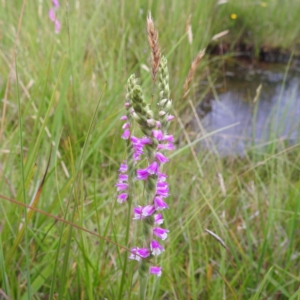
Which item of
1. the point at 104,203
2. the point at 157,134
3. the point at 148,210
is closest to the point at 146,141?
the point at 157,134

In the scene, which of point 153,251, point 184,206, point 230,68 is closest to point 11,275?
point 153,251

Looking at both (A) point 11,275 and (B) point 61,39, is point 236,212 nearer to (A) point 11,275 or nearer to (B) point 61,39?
(A) point 11,275

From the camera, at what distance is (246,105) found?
4.70 m

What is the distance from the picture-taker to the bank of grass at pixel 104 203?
1.14m

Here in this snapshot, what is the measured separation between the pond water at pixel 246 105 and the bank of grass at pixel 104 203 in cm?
61

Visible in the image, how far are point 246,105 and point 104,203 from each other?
3.59m

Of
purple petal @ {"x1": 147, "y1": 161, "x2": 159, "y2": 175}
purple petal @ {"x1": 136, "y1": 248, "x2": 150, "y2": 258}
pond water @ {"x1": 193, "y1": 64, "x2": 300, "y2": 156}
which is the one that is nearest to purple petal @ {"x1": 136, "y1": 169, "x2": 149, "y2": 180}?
purple petal @ {"x1": 147, "y1": 161, "x2": 159, "y2": 175}

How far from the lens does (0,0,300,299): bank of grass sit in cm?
114

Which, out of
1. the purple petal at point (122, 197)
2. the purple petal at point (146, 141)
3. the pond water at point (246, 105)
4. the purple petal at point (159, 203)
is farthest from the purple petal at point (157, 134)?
the pond water at point (246, 105)

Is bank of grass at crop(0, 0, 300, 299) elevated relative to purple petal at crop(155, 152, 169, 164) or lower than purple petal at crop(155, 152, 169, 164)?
lower

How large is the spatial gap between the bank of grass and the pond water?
61 centimetres

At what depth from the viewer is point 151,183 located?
0.75 meters

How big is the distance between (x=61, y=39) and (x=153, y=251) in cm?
259

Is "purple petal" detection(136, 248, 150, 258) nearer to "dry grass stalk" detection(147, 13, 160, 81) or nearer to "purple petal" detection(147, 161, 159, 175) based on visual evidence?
"purple petal" detection(147, 161, 159, 175)
